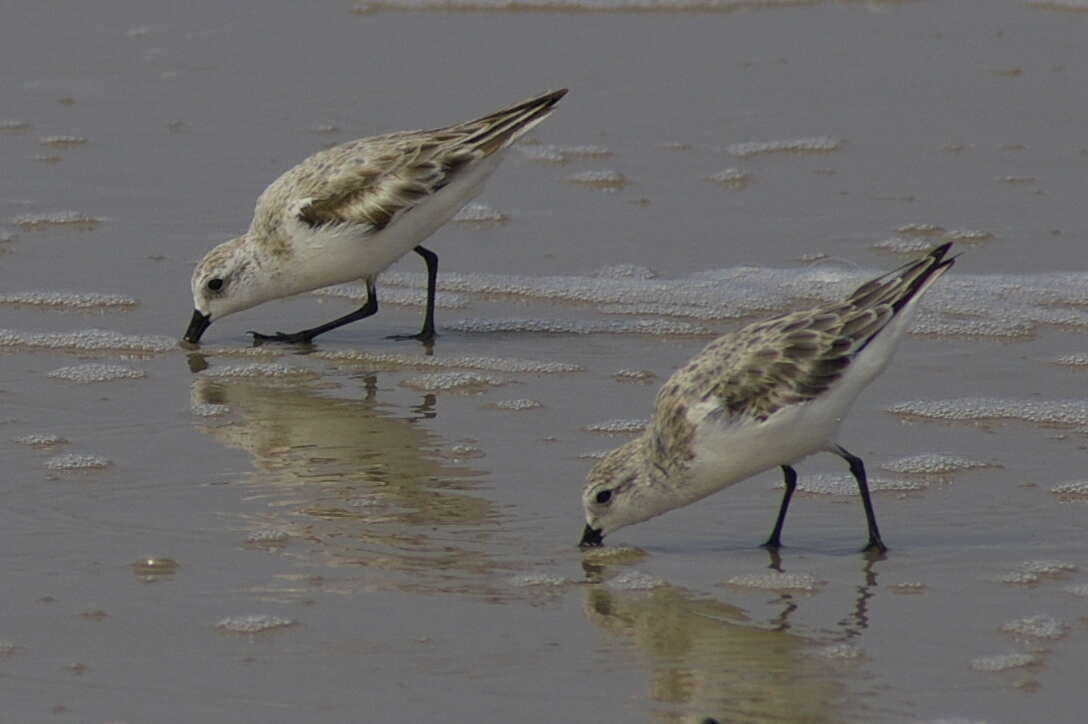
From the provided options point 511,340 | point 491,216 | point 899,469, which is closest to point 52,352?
point 511,340

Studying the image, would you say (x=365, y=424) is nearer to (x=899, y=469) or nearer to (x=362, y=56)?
(x=899, y=469)

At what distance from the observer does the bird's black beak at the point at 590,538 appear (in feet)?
23.9

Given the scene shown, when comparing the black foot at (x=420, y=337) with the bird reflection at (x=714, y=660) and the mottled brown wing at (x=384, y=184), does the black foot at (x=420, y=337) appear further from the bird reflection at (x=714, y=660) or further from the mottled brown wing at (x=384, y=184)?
the bird reflection at (x=714, y=660)

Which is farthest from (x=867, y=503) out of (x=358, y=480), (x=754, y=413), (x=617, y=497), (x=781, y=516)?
(x=358, y=480)

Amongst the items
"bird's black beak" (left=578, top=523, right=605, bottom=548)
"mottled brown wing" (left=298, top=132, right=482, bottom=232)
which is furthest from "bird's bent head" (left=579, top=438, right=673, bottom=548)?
"mottled brown wing" (left=298, top=132, right=482, bottom=232)

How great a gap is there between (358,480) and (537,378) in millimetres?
1666

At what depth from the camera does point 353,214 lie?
10227 millimetres

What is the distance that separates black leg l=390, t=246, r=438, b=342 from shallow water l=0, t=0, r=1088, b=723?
22cm

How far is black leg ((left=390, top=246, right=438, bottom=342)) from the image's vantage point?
409 inches

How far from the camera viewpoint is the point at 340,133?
13773 millimetres

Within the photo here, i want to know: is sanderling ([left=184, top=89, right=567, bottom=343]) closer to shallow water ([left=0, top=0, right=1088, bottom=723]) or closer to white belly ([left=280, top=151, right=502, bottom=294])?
white belly ([left=280, top=151, right=502, bottom=294])

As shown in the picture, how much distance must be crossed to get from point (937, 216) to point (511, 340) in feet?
9.90

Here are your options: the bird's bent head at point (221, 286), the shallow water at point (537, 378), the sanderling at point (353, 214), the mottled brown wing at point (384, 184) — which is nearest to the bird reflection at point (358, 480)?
the shallow water at point (537, 378)

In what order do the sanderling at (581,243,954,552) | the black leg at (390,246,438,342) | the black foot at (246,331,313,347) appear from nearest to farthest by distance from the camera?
1. the sanderling at (581,243,954,552)
2. the black foot at (246,331,313,347)
3. the black leg at (390,246,438,342)
